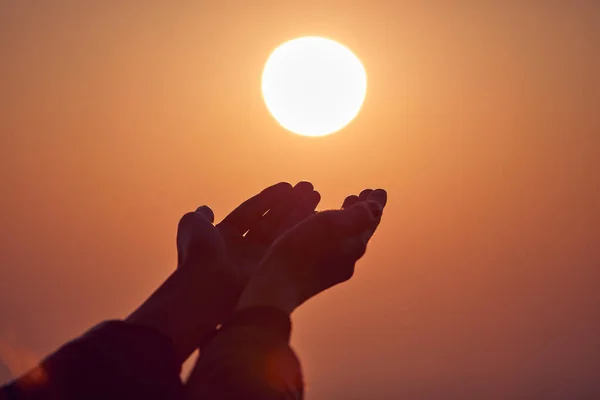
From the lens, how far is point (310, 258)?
2924 mm

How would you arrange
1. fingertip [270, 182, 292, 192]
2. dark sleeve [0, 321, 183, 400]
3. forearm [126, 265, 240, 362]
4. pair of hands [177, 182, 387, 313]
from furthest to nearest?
fingertip [270, 182, 292, 192]
forearm [126, 265, 240, 362]
pair of hands [177, 182, 387, 313]
dark sleeve [0, 321, 183, 400]

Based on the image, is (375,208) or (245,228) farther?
(245,228)

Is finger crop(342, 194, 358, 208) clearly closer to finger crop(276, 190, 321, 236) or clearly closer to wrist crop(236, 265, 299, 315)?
finger crop(276, 190, 321, 236)

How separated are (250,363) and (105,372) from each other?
59 centimetres

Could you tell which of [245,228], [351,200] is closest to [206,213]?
[245,228]

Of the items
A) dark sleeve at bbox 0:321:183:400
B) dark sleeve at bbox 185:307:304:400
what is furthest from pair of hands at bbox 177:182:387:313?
dark sleeve at bbox 0:321:183:400

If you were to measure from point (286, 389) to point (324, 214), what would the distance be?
1.15 meters

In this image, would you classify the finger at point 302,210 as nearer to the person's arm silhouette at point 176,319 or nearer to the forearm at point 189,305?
the person's arm silhouette at point 176,319

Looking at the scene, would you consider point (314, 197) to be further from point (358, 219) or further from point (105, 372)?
point (105, 372)

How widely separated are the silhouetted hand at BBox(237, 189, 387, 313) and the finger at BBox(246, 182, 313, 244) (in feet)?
3.57

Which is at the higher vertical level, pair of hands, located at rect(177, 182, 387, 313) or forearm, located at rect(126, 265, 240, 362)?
pair of hands, located at rect(177, 182, 387, 313)

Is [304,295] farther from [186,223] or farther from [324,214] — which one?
[186,223]

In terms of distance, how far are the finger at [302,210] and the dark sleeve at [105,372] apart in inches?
76.0

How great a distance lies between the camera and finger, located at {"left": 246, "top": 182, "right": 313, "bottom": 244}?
432cm
